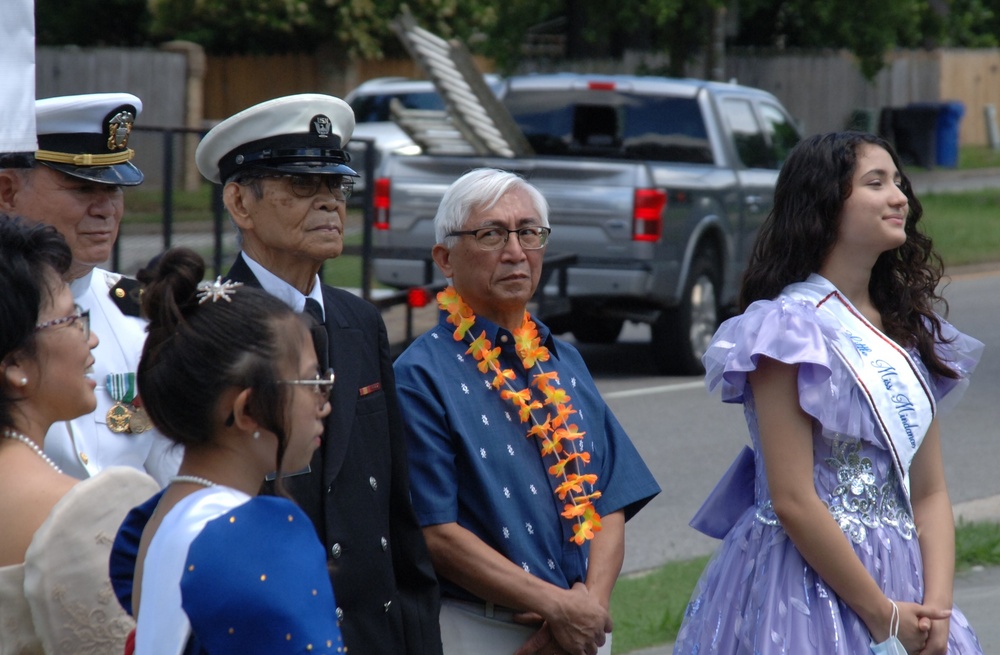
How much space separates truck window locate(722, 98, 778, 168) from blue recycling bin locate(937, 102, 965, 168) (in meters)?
20.5

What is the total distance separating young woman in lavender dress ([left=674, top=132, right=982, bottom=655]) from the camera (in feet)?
10.3

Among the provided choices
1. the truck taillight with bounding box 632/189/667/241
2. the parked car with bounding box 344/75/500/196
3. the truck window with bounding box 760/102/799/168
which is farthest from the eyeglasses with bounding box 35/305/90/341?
the parked car with bounding box 344/75/500/196

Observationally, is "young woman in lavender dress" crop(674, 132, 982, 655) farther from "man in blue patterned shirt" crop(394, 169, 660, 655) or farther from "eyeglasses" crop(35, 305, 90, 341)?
"eyeglasses" crop(35, 305, 90, 341)

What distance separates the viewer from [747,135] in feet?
38.0

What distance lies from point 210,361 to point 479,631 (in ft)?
4.43

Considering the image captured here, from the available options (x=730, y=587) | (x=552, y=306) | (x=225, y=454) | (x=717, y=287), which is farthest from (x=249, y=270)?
(x=717, y=287)

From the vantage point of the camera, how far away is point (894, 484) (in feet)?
10.7

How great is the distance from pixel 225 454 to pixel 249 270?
2.94ft

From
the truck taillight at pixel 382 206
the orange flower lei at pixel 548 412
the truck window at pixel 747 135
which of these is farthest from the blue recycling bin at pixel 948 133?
the orange flower lei at pixel 548 412

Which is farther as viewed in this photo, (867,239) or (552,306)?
(552,306)

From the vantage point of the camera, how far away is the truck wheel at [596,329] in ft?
38.7

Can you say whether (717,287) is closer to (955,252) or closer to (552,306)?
(552,306)

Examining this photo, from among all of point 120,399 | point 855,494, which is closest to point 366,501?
point 120,399

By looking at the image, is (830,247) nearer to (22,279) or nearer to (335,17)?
(22,279)
